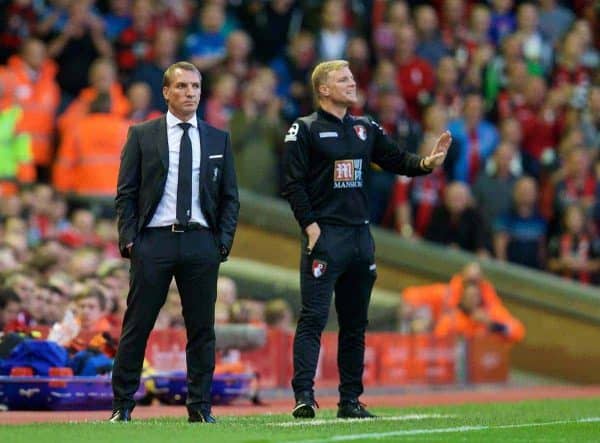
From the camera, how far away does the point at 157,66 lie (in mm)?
20438

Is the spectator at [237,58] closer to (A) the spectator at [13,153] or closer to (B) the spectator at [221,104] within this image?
(B) the spectator at [221,104]

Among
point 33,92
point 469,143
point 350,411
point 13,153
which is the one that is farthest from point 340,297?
point 469,143

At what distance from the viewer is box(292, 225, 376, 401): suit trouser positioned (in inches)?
465

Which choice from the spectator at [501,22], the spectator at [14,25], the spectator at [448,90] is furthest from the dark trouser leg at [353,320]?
the spectator at [501,22]

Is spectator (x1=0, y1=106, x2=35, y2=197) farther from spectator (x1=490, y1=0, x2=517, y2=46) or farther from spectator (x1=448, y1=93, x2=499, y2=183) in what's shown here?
spectator (x1=490, y1=0, x2=517, y2=46)

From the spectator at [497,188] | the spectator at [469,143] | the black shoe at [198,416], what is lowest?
the black shoe at [198,416]

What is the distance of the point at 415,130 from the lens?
70.0 feet

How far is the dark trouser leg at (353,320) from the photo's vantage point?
12.0 metres

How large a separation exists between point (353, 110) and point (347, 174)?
30.1ft

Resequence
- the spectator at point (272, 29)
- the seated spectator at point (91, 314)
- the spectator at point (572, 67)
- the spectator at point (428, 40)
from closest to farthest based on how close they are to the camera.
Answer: the seated spectator at point (91, 314), the spectator at point (272, 29), the spectator at point (428, 40), the spectator at point (572, 67)

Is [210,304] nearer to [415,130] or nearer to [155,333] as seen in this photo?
[155,333]

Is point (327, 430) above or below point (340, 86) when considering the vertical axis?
below

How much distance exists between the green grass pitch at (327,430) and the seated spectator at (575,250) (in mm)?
8601

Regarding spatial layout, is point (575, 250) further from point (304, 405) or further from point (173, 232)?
point (173, 232)
